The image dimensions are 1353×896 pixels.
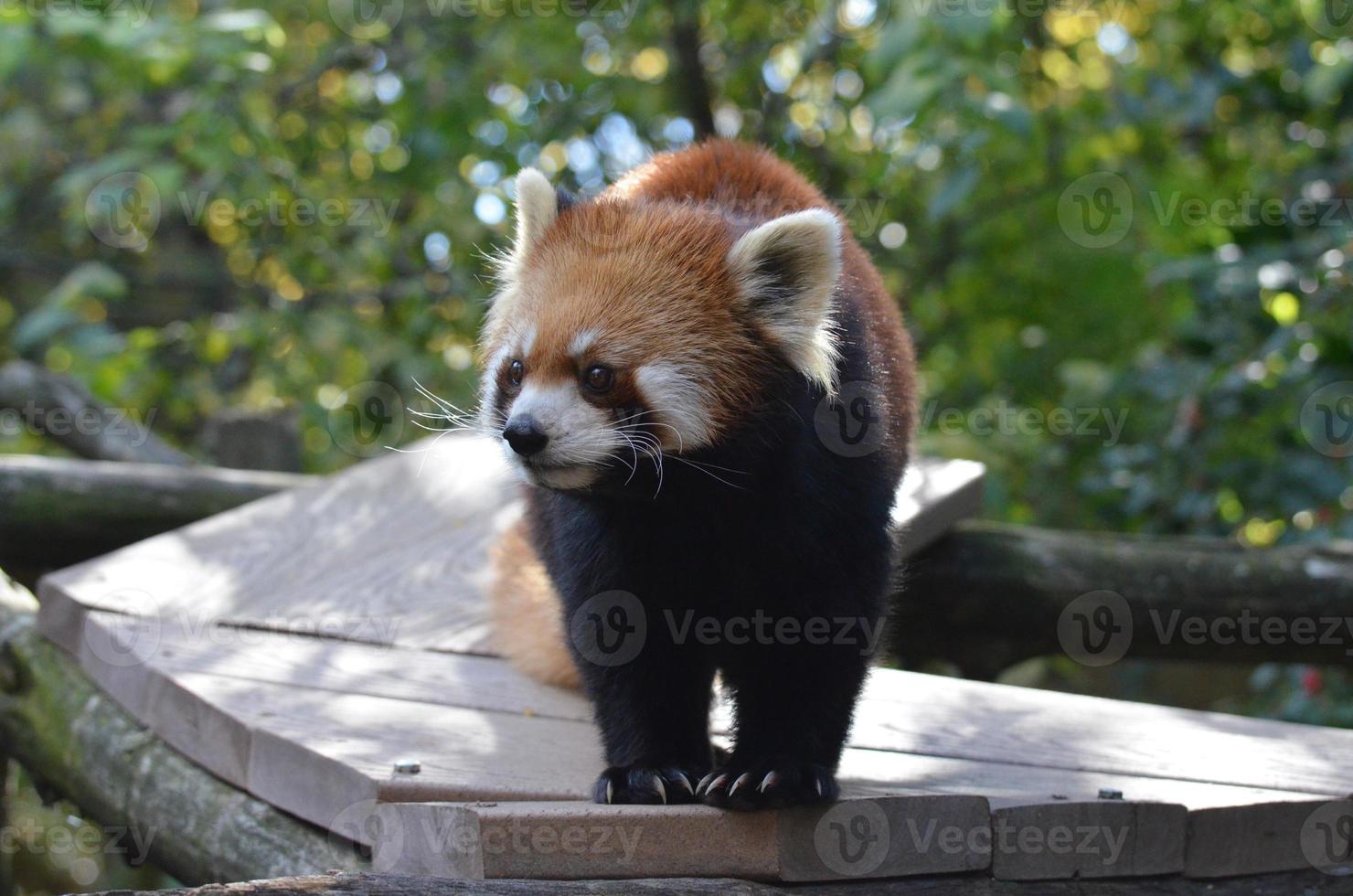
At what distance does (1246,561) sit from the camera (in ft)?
14.8

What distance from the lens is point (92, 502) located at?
506 centimetres

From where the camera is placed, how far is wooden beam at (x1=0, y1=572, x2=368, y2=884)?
285 cm

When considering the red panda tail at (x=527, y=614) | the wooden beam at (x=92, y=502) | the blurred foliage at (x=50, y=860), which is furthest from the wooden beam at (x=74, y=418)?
the red panda tail at (x=527, y=614)

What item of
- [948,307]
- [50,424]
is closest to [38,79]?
[50,424]

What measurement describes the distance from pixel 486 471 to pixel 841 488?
294cm

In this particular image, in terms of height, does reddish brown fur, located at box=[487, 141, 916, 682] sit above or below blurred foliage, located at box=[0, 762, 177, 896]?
above
